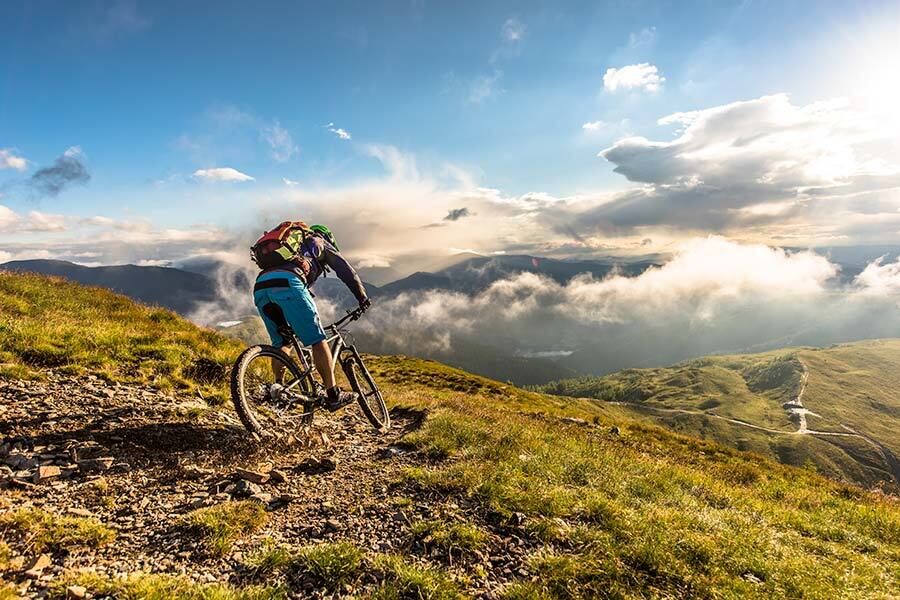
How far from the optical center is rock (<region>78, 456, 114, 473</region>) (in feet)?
21.4

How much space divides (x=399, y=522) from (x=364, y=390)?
5759 mm

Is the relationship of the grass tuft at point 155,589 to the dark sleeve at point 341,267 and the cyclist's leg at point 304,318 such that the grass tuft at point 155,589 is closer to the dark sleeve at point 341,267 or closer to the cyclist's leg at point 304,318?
the cyclist's leg at point 304,318

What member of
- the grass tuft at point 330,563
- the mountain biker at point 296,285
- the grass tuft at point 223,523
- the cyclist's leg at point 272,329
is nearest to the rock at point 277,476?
the grass tuft at point 223,523

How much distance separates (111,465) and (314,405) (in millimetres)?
3273

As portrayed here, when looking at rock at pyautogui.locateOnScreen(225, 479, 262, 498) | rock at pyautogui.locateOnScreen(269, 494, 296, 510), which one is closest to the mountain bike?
rock at pyautogui.locateOnScreen(225, 479, 262, 498)

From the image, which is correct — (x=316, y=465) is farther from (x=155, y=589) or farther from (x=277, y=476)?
(x=155, y=589)

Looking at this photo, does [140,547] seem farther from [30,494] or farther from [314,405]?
[314,405]

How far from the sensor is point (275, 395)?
304 inches

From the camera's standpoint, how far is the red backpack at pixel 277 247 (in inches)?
312

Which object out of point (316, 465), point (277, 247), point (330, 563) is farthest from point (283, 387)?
point (330, 563)

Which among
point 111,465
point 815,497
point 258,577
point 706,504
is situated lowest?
point 815,497

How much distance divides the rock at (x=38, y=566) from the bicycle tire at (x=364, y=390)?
6259mm

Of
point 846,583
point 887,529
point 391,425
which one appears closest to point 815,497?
point 887,529

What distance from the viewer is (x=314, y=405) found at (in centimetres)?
858
